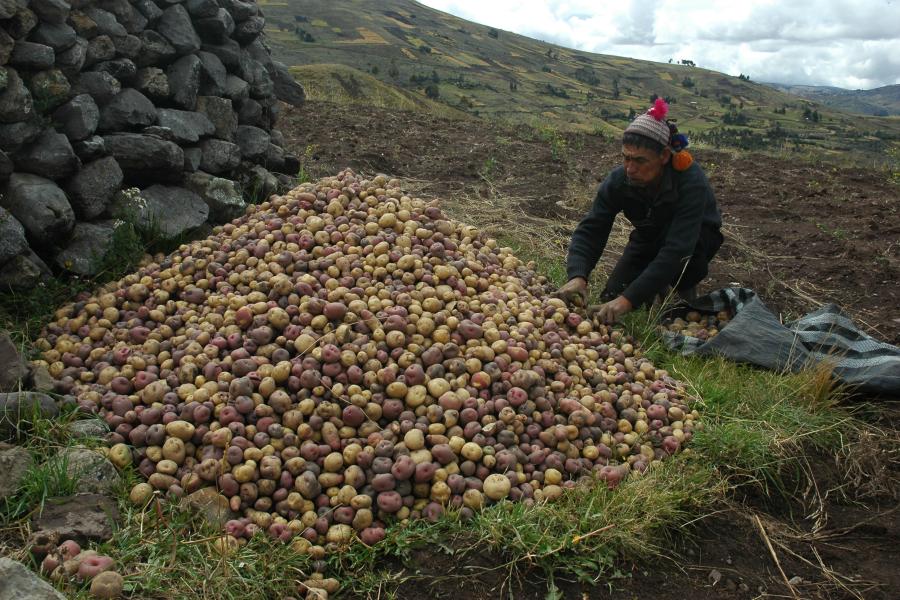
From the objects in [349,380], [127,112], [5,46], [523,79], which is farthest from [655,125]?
[523,79]

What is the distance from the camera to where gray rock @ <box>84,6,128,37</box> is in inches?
155

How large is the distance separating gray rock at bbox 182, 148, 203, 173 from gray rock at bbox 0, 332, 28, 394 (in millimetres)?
1832

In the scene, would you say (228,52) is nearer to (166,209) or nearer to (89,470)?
(166,209)

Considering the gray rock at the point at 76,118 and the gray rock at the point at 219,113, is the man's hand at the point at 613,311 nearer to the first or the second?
the gray rock at the point at 219,113

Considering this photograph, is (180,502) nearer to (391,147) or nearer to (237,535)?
(237,535)

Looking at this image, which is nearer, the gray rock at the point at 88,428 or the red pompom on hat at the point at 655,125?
the gray rock at the point at 88,428

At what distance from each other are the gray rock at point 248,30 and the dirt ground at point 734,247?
125 cm

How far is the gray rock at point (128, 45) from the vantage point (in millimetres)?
4066

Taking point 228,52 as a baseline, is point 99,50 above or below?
below

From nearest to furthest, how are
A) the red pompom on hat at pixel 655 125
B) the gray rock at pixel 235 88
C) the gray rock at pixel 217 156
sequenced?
1. the red pompom on hat at pixel 655 125
2. the gray rock at pixel 217 156
3. the gray rock at pixel 235 88

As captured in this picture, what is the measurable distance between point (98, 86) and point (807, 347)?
4.42 meters

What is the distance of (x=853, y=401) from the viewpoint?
3.52 m

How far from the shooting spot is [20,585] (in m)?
1.58

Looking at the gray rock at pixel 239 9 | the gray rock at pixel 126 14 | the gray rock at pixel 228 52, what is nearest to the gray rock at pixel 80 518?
the gray rock at pixel 126 14
